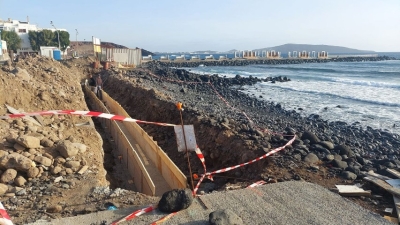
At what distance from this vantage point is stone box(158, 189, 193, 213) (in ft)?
15.3

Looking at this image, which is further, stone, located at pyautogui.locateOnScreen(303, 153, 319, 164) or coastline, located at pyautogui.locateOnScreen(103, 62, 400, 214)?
stone, located at pyautogui.locateOnScreen(303, 153, 319, 164)

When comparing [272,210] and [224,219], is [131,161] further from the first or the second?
[224,219]

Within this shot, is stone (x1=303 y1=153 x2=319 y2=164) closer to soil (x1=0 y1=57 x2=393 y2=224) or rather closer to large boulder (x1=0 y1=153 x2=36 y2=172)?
soil (x1=0 y1=57 x2=393 y2=224)

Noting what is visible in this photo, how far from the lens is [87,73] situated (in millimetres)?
29078

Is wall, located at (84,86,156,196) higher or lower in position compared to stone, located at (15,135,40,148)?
lower

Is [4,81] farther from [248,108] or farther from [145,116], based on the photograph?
[248,108]

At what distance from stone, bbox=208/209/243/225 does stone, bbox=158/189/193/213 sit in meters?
0.53

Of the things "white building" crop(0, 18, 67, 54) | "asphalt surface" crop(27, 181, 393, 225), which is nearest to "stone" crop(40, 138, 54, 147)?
"asphalt surface" crop(27, 181, 393, 225)

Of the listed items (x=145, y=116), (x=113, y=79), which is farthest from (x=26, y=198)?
(x=113, y=79)

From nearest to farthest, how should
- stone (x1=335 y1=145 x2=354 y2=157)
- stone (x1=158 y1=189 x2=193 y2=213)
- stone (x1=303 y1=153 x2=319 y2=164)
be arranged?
1. stone (x1=158 y1=189 x2=193 y2=213)
2. stone (x1=303 y1=153 x2=319 y2=164)
3. stone (x1=335 y1=145 x2=354 y2=157)

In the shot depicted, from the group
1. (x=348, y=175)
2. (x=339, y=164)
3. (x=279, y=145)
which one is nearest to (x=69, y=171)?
(x=279, y=145)

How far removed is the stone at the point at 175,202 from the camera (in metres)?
Answer: 4.65

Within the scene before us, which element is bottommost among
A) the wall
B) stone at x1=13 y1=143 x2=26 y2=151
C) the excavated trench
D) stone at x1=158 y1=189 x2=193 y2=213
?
the excavated trench

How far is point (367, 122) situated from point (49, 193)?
14283 mm
